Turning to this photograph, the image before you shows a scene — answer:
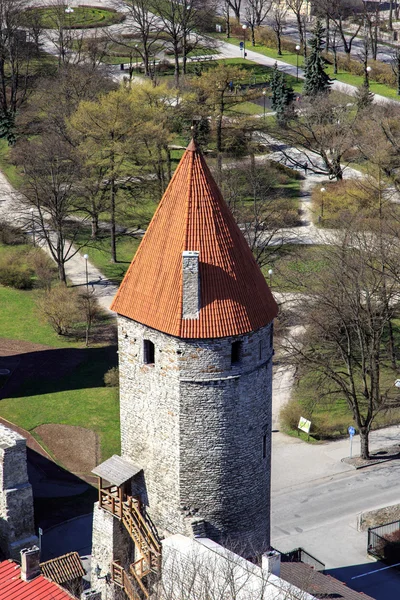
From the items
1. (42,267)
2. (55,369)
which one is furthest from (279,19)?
(55,369)

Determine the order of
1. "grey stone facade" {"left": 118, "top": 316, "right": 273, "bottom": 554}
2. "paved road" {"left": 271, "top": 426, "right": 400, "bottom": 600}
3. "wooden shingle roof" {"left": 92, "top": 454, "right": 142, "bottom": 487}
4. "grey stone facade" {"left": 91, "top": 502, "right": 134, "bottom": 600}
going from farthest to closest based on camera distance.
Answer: "paved road" {"left": 271, "top": 426, "right": 400, "bottom": 600} < "grey stone facade" {"left": 91, "top": 502, "right": 134, "bottom": 600} < "wooden shingle roof" {"left": 92, "top": 454, "right": 142, "bottom": 487} < "grey stone facade" {"left": 118, "top": 316, "right": 273, "bottom": 554}

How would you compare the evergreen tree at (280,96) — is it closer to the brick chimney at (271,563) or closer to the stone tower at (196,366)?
the stone tower at (196,366)

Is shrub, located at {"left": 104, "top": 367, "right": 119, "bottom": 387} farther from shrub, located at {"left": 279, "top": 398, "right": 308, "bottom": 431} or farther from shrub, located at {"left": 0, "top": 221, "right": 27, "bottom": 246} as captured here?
shrub, located at {"left": 0, "top": 221, "right": 27, "bottom": 246}

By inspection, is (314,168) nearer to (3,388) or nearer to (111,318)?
(111,318)

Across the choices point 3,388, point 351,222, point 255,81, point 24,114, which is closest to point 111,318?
point 3,388

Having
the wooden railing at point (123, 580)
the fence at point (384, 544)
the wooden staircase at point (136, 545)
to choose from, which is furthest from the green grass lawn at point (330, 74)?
the wooden railing at point (123, 580)

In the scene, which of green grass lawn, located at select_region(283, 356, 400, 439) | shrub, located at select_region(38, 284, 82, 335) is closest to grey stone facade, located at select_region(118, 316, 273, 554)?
green grass lawn, located at select_region(283, 356, 400, 439)
